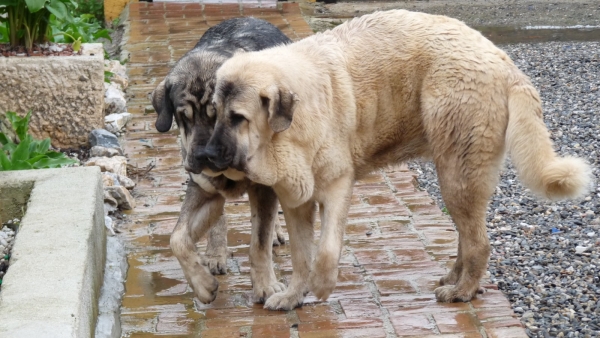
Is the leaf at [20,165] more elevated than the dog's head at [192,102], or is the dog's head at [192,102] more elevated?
the dog's head at [192,102]

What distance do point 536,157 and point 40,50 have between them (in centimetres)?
453

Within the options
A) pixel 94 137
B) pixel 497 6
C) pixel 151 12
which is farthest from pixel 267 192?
pixel 497 6

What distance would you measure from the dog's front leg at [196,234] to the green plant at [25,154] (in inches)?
60.8

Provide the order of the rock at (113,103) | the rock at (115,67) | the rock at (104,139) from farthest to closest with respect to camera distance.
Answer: the rock at (115,67) → the rock at (113,103) → the rock at (104,139)

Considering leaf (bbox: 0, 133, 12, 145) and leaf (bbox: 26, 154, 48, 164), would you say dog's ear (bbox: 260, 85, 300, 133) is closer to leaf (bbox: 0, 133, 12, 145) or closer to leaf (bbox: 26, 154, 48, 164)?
leaf (bbox: 26, 154, 48, 164)

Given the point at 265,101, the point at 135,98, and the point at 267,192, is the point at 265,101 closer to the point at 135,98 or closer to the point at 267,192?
the point at 267,192

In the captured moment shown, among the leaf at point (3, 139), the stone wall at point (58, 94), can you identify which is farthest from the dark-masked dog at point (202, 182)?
the stone wall at point (58, 94)

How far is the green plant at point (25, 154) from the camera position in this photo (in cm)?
568

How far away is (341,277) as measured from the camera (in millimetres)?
5020

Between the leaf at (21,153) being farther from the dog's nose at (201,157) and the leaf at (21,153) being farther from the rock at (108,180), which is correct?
the dog's nose at (201,157)

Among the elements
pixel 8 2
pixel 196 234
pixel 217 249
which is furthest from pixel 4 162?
pixel 8 2

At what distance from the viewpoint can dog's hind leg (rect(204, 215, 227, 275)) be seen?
16.9ft

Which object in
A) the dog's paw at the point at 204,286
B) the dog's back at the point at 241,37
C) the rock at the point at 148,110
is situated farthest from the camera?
the rock at the point at 148,110

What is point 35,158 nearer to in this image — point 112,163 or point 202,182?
point 112,163
